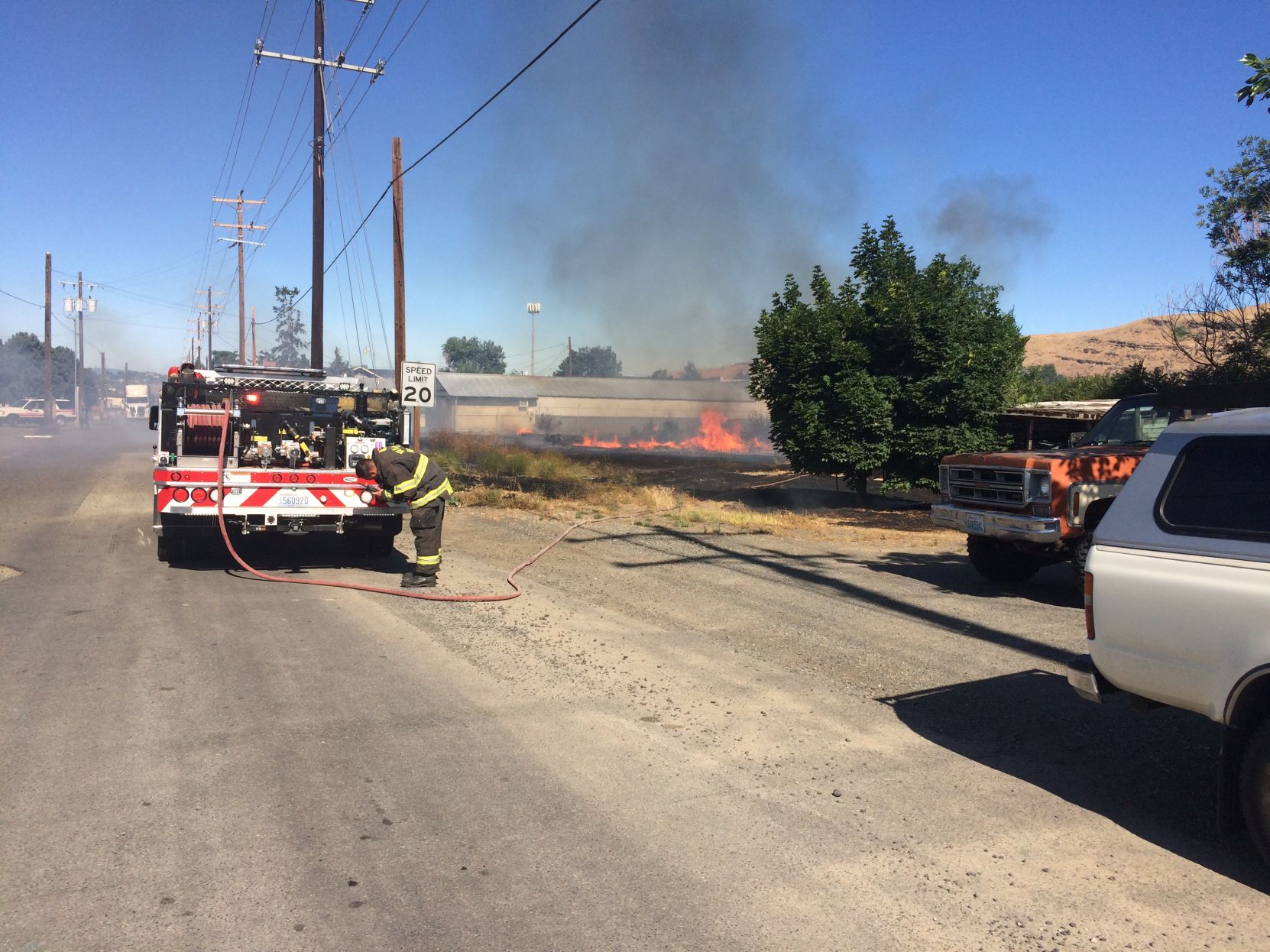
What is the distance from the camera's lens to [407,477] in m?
9.29

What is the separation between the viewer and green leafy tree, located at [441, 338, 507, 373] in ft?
402

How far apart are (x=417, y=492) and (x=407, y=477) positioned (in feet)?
0.62

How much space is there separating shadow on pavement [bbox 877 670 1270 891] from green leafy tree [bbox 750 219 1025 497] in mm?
10350

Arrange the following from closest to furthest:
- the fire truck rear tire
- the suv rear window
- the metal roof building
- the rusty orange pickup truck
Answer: the suv rear window
the rusty orange pickup truck
the fire truck rear tire
the metal roof building

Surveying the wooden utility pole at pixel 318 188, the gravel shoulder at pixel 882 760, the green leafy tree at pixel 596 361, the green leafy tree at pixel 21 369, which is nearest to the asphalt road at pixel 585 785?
the gravel shoulder at pixel 882 760

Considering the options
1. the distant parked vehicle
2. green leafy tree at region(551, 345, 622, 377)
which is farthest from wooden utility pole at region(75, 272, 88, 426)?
green leafy tree at region(551, 345, 622, 377)

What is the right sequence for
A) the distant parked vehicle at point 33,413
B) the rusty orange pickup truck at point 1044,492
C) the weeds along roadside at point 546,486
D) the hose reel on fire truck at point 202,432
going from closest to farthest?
the rusty orange pickup truck at point 1044,492, the hose reel on fire truck at point 202,432, the weeds along roadside at point 546,486, the distant parked vehicle at point 33,413

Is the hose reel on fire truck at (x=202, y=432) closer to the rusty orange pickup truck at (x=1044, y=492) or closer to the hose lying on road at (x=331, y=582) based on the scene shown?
the hose lying on road at (x=331, y=582)

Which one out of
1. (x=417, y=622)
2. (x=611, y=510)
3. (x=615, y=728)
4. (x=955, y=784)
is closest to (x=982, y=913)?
(x=955, y=784)

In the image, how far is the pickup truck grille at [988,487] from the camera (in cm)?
884

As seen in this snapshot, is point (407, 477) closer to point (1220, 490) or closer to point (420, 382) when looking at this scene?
point (1220, 490)

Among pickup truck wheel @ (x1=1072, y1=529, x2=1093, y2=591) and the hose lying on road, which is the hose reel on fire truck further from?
pickup truck wheel @ (x1=1072, y1=529, x2=1093, y2=591)

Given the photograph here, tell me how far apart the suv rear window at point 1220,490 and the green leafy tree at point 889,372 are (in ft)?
39.8

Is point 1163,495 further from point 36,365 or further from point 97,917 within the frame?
point 36,365
